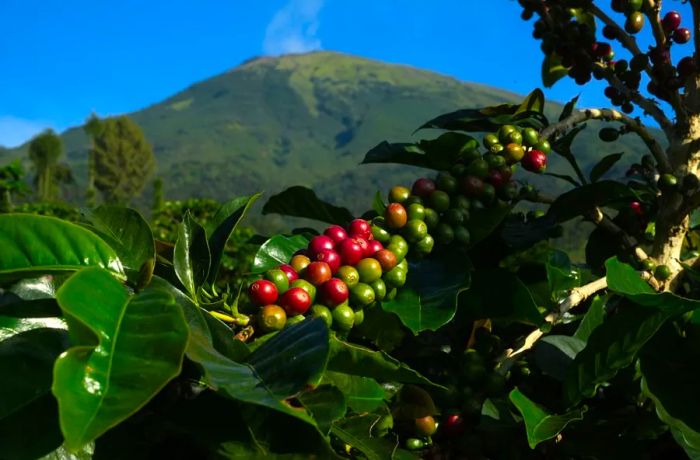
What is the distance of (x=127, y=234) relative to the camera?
1018mm

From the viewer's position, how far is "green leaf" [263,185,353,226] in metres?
1.51

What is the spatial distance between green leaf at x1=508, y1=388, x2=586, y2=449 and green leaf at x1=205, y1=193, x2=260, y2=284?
0.49m

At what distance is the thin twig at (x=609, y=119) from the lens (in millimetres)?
1513

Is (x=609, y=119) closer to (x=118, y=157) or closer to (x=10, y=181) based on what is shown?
(x=10, y=181)

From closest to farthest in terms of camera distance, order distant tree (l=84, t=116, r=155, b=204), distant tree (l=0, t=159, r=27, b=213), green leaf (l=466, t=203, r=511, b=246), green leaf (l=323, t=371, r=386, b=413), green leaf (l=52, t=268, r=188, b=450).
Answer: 1. green leaf (l=52, t=268, r=188, b=450)
2. green leaf (l=323, t=371, r=386, b=413)
3. green leaf (l=466, t=203, r=511, b=246)
4. distant tree (l=0, t=159, r=27, b=213)
5. distant tree (l=84, t=116, r=155, b=204)

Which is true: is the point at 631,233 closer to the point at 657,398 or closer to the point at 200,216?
the point at 657,398

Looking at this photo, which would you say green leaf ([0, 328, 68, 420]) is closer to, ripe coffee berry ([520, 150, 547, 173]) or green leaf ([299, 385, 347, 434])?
green leaf ([299, 385, 347, 434])

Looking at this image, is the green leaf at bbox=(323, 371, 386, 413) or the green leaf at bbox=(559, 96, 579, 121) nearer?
the green leaf at bbox=(323, 371, 386, 413)

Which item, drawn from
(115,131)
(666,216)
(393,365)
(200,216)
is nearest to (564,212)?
(666,216)

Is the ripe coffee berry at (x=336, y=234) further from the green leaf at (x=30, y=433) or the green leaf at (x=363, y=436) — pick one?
the green leaf at (x=30, y=433)

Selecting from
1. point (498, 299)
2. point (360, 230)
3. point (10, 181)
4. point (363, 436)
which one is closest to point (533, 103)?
point (498, 299)

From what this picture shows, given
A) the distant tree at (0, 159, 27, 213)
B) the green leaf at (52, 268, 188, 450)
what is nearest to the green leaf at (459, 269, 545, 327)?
the green leaf at (52, 268, 188, 450)

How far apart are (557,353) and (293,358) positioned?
66 cm

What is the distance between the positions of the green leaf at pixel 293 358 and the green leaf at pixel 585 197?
0.91 m
